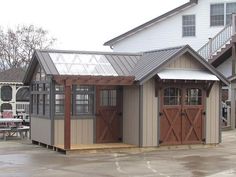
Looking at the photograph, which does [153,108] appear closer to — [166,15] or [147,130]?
[147,130]

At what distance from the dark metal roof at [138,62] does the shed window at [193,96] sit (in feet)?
2.94

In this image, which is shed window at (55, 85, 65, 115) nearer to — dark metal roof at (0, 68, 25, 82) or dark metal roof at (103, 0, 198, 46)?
dark metal roof at (0, 68, 25, 82)

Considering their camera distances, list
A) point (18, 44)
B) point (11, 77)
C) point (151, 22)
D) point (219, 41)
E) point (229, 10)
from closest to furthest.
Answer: point (219, 41)
point (229, 10)
point (11, 77)
point (151, 22)
point (18, 44)

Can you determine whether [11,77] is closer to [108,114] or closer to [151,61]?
[108,114]

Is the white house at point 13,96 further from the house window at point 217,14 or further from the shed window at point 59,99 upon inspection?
the shed window at point 59,99

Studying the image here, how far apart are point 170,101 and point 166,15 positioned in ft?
56.5

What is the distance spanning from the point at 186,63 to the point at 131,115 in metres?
2.69

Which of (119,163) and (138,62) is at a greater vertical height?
(138,62)

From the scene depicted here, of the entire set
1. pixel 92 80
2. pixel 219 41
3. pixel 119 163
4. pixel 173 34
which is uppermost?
pixel 173 34

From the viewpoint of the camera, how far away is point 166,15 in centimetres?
3531

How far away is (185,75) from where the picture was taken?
1856 centimetres

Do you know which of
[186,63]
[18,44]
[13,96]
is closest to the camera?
[186,63]

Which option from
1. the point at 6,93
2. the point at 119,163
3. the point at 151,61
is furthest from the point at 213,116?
the point at 6,93

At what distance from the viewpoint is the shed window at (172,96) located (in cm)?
1884
